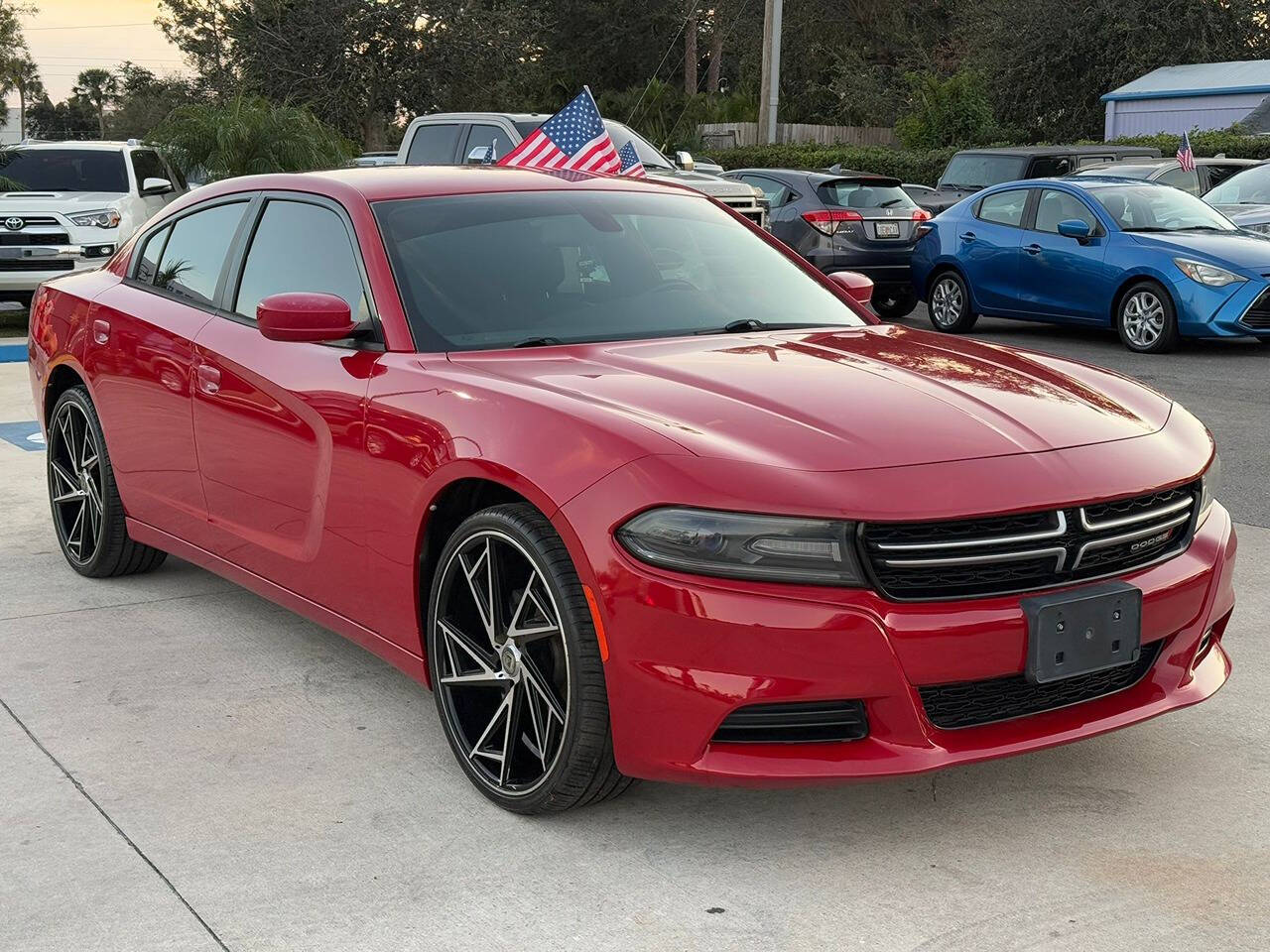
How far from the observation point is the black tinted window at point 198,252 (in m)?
5.23

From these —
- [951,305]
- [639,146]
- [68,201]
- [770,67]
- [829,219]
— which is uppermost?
[770,67]

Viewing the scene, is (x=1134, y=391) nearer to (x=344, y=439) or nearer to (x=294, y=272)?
(x=344, y=439)

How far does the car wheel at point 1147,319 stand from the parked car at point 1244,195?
273 centimetres

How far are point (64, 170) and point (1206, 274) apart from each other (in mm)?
12013

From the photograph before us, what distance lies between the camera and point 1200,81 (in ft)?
117

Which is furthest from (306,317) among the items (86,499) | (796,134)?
(796,134)

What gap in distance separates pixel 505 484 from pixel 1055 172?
722 inches

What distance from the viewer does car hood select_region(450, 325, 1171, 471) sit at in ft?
11.2

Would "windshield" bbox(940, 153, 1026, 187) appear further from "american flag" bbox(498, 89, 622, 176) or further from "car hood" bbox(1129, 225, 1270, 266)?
"american flag" bbox(498, 89, 622, 176)

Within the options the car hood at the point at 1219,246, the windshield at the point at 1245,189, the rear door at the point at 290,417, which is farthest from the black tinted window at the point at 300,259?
the windshield at the point at 1245,189

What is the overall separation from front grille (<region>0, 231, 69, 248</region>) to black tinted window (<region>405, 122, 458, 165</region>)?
360 centimetres

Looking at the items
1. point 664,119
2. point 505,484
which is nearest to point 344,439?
point 505,484

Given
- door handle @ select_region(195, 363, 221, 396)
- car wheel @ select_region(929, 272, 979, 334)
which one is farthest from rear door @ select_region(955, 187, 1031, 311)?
door handle @ select_region(195, 363, 221, 396)

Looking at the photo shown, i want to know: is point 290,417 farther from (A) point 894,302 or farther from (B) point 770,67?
(B) point 770,67
